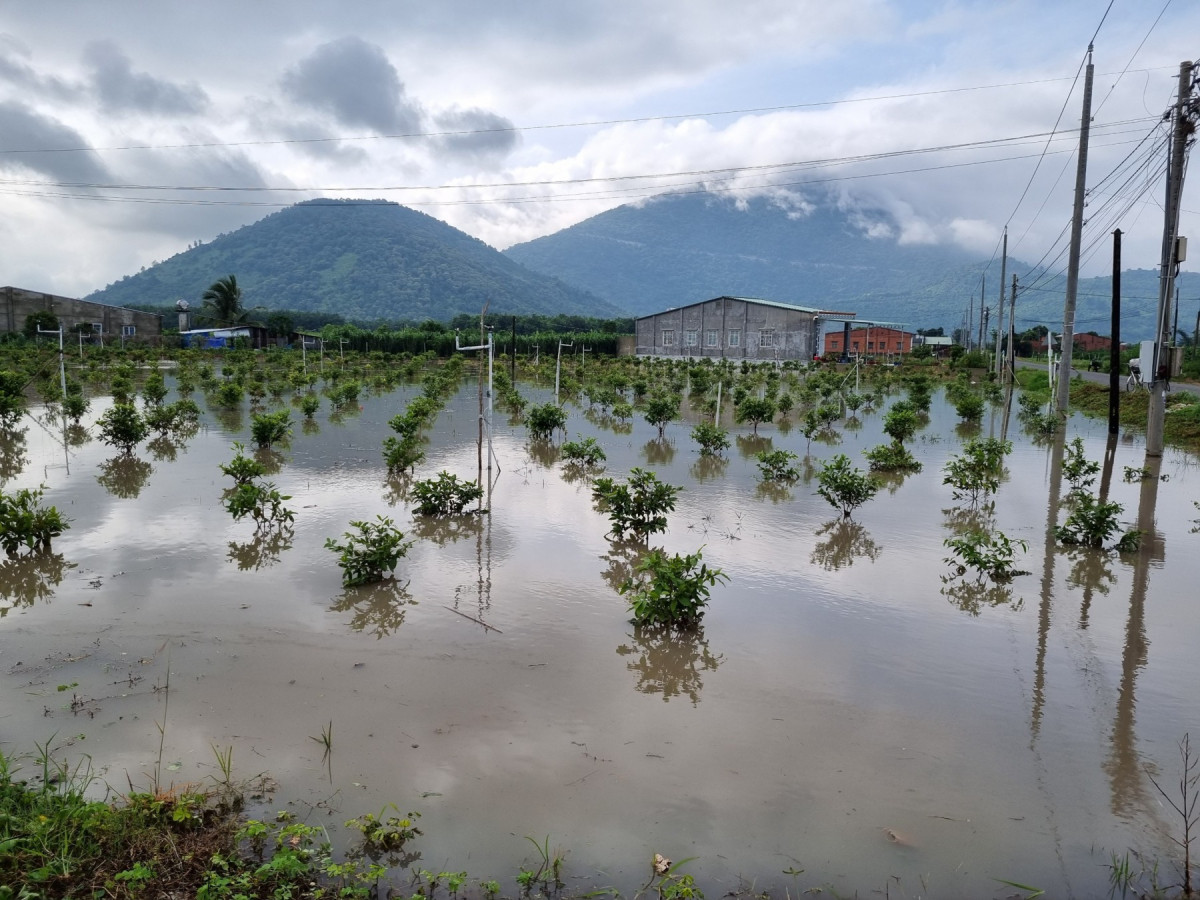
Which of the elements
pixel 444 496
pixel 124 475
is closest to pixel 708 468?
pixel 444 496

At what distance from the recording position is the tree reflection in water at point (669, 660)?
702 cm

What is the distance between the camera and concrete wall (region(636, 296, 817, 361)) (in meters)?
66.5

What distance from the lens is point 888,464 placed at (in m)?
17.7

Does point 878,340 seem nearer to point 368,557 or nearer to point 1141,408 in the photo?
point 1141,408

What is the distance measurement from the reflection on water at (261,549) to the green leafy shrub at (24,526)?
214 centimetres

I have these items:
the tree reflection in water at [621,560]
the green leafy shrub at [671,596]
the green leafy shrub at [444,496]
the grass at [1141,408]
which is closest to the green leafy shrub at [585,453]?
the green leafy shrub at [444,496]

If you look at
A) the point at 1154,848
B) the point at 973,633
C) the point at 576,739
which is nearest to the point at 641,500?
the point at 973,633

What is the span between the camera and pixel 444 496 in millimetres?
12820

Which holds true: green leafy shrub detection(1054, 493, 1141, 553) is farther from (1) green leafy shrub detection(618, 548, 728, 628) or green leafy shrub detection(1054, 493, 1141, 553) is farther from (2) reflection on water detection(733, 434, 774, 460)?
(2) reflection on water detection(733, 434, 774, 460)

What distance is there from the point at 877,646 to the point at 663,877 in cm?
414

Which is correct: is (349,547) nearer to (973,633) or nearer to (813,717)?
(813,717)

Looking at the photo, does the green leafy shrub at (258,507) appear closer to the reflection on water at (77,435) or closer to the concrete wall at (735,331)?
the reflection on water at (77,435)

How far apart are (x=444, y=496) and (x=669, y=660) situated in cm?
623

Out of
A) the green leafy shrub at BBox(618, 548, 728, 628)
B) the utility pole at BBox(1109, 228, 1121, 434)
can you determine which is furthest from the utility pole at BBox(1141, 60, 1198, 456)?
the green leafy shrub at BBox(618, 548, 728, 628)
